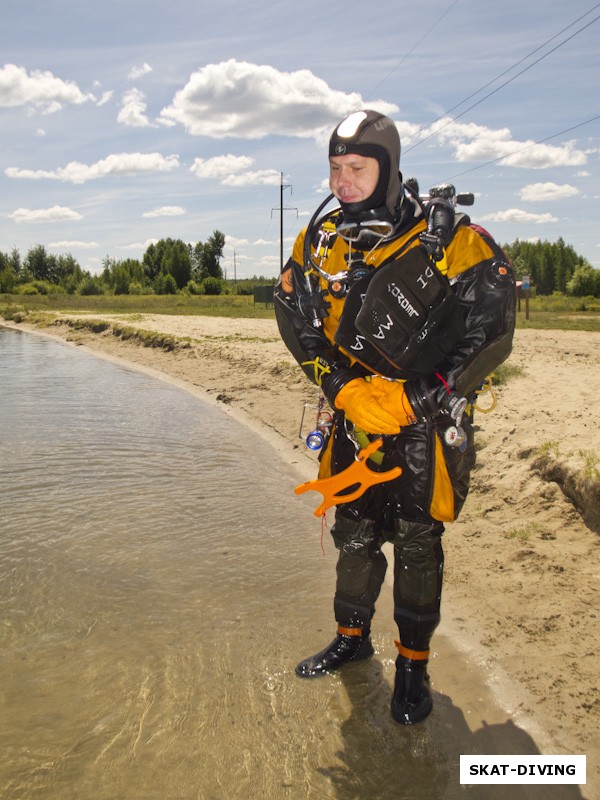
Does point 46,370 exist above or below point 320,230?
below

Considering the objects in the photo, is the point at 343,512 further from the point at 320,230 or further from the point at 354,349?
the point at 320,230

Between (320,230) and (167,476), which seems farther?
(167,476)

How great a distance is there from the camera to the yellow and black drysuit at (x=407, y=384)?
302cm

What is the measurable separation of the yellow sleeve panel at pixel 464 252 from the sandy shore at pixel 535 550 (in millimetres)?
2009

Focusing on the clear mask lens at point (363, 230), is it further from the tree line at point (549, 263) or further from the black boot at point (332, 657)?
the tree line at point (549, 263)

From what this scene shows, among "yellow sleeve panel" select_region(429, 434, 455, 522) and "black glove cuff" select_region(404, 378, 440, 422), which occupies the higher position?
"black glove cuff" select_region(404, 378, 440, 422)

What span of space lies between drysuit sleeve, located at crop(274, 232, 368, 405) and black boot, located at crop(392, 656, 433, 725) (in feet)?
4.15

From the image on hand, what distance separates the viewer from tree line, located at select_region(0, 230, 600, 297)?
9125 cm

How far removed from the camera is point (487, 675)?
3543 mm

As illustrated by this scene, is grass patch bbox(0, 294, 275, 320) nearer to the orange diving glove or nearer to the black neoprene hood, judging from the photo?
the black neoprene hood

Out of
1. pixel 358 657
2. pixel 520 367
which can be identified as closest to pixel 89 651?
pixel 358 657

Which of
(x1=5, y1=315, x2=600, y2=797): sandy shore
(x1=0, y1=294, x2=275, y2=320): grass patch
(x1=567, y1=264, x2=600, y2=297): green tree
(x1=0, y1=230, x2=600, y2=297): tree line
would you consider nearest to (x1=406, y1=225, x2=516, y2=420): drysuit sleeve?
(x1=5, y1=315, x2=600, y2=797): sandy shore

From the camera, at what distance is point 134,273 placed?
106062mm

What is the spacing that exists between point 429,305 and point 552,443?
11.5 ft
